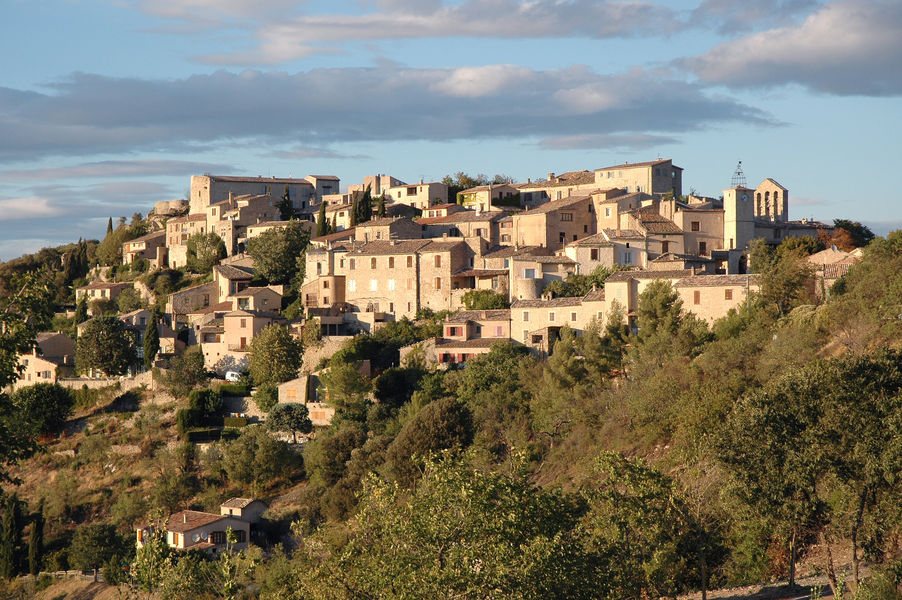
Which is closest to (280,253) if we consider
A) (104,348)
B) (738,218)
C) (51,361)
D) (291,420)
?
(104,348)

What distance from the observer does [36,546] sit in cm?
4900

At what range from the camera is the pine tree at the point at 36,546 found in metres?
48.5

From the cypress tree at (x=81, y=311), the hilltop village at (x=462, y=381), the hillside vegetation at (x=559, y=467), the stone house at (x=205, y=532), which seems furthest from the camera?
the cypress tree at (x=81, y=311)

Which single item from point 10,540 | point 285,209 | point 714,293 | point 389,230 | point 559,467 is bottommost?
point 10,540

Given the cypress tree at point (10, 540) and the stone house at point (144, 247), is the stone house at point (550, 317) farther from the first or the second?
the stone house at point (144, 247)

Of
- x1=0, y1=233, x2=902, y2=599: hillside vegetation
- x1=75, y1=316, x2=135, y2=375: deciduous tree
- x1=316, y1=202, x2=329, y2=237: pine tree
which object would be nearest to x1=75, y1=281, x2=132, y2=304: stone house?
x1=75, y1=316, x2=135, y2=375: deciduous tree

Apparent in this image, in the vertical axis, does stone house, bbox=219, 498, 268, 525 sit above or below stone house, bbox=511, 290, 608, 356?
below

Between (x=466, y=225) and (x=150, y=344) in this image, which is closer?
(x=150, y=344)

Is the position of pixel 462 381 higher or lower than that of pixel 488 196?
lower

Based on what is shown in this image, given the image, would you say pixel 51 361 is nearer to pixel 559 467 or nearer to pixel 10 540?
pixel 10 540

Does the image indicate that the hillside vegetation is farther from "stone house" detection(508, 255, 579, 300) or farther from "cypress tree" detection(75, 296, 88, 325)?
"cypress tree" detection(75, 296, 88, 325)

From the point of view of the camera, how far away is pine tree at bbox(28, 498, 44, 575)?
1909 inches

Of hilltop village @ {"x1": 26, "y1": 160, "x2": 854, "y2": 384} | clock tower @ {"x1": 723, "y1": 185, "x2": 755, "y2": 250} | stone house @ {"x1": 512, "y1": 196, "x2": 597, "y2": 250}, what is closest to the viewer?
hilltop village @ {"x1": 26, "y1": 160, "x2": 854, "y2": 384}

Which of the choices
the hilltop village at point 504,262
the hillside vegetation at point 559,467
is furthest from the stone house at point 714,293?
the hillside vegetation at point 559,467
